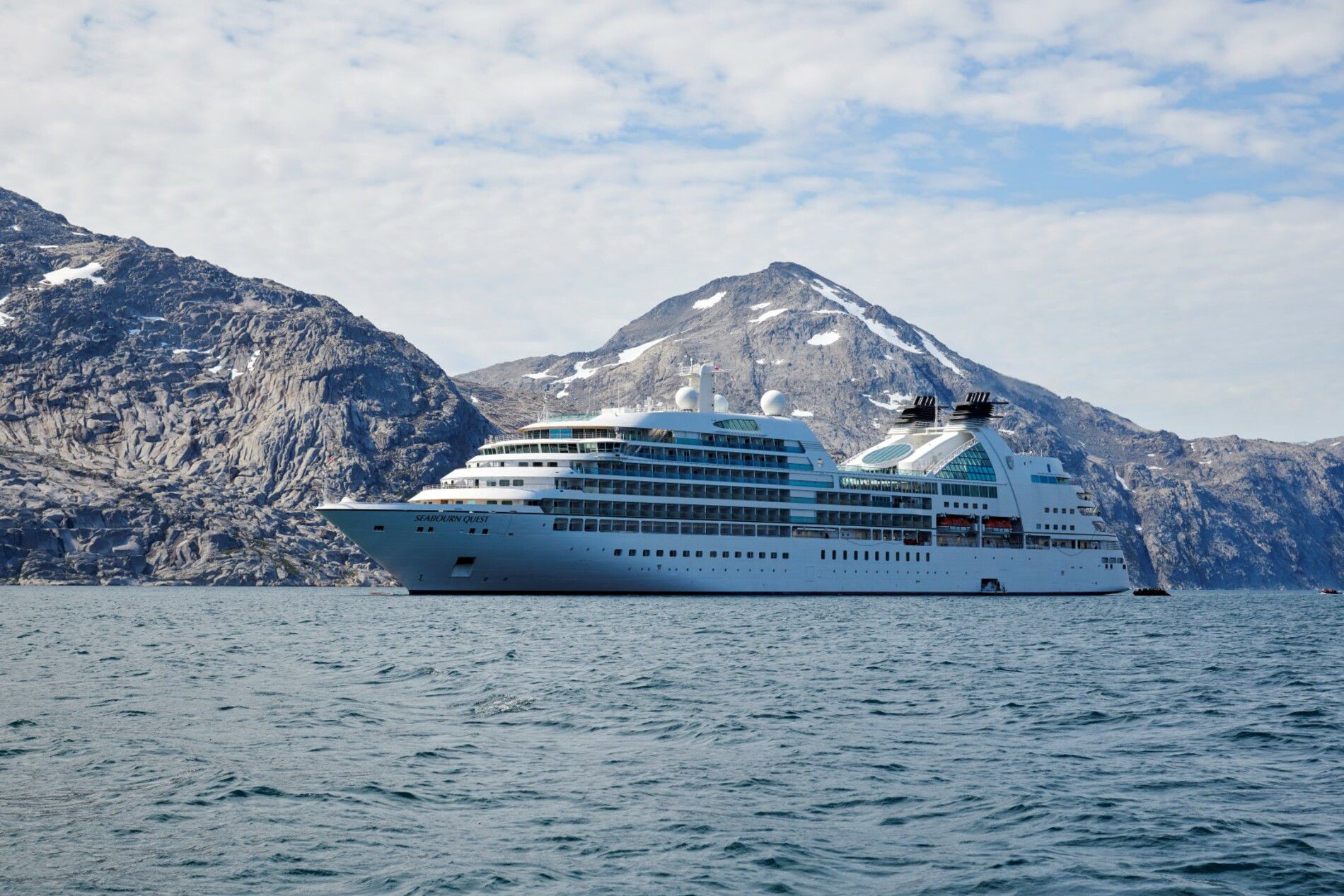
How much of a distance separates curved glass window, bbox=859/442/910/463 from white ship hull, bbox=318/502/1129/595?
44.5ft

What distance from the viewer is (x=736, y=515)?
110250mm

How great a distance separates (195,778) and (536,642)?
30.0m

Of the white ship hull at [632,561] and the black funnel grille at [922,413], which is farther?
the black funnel grille at [922,413]

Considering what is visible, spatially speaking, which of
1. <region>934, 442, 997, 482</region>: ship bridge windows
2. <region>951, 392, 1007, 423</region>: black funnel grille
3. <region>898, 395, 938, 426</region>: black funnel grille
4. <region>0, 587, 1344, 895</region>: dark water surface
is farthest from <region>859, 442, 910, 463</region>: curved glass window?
<region>0, 587, 1344, 895</region>: dark water surface

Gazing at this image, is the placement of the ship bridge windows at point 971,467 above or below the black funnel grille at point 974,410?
below

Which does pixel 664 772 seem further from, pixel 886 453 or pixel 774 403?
pixel 774 403

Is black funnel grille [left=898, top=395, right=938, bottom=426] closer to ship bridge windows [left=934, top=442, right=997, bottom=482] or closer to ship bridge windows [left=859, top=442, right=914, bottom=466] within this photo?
ship bridge windows [left=859, top=442, right=914, bottom=466]

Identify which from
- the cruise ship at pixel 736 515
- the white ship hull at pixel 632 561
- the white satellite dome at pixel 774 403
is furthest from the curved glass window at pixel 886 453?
the white ship hull at pixel 632 561

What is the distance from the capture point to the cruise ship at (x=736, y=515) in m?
96.2

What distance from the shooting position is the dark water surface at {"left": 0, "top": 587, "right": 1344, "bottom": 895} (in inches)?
685

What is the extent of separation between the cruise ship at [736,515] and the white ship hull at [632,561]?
0.42ft

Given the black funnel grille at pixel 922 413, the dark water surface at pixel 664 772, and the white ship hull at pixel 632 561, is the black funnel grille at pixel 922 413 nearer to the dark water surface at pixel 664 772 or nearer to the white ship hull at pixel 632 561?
the white ship hull at pixel 632 561

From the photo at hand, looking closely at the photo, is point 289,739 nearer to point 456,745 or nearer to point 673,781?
point 456,745

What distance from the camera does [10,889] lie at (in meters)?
16.1
